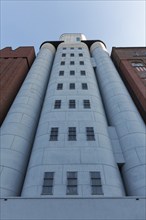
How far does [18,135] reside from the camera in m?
21.7

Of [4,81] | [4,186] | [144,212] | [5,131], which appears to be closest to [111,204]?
[144,212]

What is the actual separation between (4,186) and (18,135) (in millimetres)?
5996

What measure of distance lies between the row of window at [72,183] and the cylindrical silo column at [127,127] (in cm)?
317

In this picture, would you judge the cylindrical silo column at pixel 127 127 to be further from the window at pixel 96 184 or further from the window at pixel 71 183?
the window at pixel 71 183

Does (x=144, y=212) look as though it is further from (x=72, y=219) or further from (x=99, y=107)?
(x=99, y=107)

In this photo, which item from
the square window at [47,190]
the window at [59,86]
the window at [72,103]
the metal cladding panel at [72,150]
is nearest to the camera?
the square window at [47,190]

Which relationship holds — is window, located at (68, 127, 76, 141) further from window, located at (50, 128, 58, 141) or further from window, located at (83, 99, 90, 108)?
window, located at (83, 99, 90, 108)

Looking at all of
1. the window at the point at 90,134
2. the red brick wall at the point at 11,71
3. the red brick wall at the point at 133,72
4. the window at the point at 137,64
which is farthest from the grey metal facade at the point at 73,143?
the window at the point at 137,64

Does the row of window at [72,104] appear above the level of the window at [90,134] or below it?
above

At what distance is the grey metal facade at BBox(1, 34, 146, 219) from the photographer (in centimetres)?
1667

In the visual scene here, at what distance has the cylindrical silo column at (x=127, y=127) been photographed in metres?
17.9

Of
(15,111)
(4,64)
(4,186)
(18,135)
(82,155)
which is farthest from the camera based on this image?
(4,64)

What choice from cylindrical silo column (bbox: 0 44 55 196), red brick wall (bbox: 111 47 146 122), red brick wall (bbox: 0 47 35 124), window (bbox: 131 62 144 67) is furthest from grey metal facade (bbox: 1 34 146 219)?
window (bbox: 131 62 144 67)

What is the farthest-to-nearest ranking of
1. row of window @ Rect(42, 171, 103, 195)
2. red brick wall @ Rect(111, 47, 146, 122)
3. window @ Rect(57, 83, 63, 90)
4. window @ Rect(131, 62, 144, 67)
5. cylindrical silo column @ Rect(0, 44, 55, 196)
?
window @ Rect(131, 62, 144, 67) < window @ Rect(57, 83, 63, 90) < red brick wall @ Rect(111, 47, 146, 122) < cylindrical silo column @ Rect(0, 44, 55, 196) < row of window @ Rect(42, 171, 103, 195)
